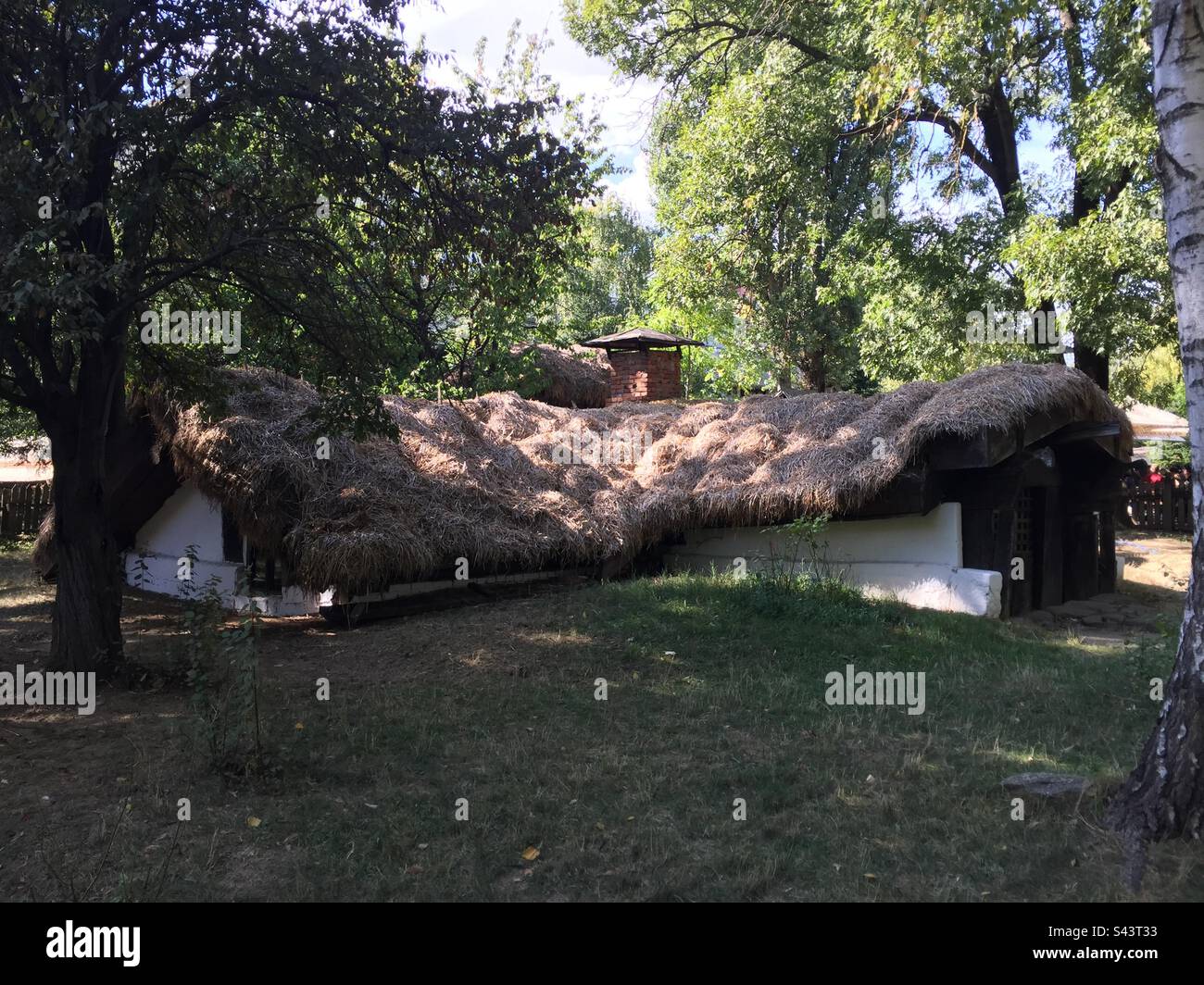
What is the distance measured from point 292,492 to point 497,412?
14.6 feet

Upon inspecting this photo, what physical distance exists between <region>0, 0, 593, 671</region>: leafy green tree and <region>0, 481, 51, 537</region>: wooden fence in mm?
14219

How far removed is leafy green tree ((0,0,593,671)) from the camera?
7148 millimetres

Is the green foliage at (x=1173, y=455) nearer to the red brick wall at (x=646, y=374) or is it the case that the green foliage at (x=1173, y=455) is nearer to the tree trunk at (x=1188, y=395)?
the red brick wall at (x=646, y=374)

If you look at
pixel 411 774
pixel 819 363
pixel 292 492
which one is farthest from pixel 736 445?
pixel 819 363

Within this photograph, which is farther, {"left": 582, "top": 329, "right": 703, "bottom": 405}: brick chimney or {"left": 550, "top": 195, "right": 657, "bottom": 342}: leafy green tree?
{"left": 550, "top": 195, "right": 657, "bottom": 342}: leafy green tree

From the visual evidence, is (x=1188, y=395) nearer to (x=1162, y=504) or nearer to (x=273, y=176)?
(x=273, y=176)

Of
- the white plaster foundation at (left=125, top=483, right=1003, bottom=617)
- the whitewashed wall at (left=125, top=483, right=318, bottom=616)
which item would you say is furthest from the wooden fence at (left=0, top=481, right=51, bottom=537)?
the white plaster foundation at (left=125, top=483, right=1003, bottom=617)

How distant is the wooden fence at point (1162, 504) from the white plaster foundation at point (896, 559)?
13806 millimetres

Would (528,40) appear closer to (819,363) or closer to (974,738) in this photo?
(819,363)

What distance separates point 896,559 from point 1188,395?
22.7 ft

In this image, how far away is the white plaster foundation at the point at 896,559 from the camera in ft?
34.9

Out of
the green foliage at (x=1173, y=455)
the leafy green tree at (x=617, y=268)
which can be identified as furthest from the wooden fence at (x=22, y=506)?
the green foliage at (x=1173, y=455)

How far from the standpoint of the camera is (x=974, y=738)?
6273 mm

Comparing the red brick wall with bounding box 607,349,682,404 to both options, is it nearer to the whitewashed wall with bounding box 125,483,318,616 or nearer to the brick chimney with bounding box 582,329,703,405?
the brick chimney with bounding box 582,329,703,405
